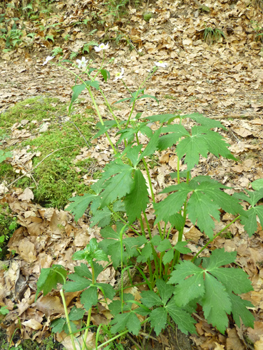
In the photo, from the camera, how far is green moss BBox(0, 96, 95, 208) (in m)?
2.78

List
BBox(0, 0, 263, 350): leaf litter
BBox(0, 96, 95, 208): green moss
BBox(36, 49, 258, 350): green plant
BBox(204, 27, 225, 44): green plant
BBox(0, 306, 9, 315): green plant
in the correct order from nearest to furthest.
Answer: BBox(36, 49, 258, 350): green plant
BBox(0, 306, 9, 315): green plant
BBox(0, 0, 263, 350): leaf litter
BBox(0, 96, 95, 208): green moss
BBox(204, 27, 225, 44): green plant

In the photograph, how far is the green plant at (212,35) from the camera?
6.48 metres

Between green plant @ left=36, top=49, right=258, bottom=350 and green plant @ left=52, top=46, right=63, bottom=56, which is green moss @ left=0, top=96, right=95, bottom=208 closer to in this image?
green plant @ left=36, top=49, right=258, bottom=350

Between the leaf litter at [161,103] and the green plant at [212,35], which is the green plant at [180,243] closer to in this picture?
the leaf litter at [161,103]

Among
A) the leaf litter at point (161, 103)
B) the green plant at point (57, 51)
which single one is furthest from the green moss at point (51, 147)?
the green plant at point (57, 51)

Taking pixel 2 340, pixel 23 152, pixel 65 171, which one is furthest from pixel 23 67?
pixel 2 340

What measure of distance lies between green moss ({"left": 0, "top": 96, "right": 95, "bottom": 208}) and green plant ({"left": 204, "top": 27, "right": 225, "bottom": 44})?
493 centimetres

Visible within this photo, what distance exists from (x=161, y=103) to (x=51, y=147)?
2.45 metres

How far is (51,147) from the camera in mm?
3229

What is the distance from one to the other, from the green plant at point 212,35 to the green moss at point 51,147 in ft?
16.2

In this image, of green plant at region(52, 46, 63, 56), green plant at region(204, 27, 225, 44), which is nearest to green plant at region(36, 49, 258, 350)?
green plant at region(204, 27, 225, 44)

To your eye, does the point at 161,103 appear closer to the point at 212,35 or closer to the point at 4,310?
the point at 212,35

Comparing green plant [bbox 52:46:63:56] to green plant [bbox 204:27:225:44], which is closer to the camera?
green plant [bbox 204:27:225:44]

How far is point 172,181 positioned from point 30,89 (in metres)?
3.95
